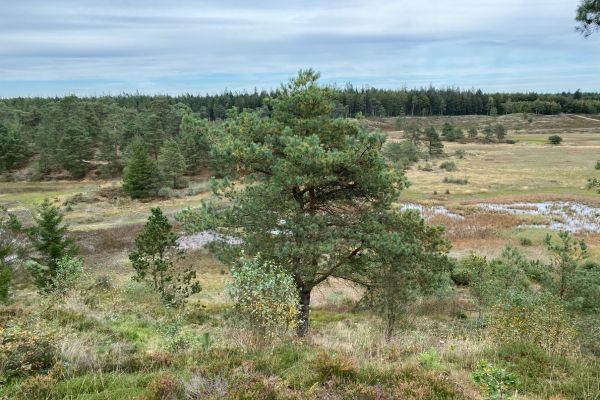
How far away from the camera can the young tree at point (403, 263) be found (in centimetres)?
1312

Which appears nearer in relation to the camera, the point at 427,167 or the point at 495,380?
the point at 495,380

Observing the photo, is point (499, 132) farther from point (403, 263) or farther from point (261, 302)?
point (261, 302)

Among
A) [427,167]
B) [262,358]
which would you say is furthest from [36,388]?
[427,167]

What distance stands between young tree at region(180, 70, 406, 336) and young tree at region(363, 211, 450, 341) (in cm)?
53

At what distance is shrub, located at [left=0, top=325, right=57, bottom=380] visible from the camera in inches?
241

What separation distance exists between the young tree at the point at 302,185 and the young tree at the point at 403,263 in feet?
1.74

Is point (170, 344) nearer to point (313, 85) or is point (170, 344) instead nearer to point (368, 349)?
point (368, 349)

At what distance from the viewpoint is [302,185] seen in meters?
13.9

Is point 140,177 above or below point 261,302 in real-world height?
below

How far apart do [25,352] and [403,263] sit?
377 inches

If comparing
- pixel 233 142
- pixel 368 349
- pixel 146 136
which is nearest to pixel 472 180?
pixel 146 136

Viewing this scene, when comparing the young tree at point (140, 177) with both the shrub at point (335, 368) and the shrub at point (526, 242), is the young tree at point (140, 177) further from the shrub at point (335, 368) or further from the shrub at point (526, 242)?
the shrub at point (335, 368)

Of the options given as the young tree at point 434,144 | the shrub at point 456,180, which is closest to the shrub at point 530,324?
the shrub at point 456,180

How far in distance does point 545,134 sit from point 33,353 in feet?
491
